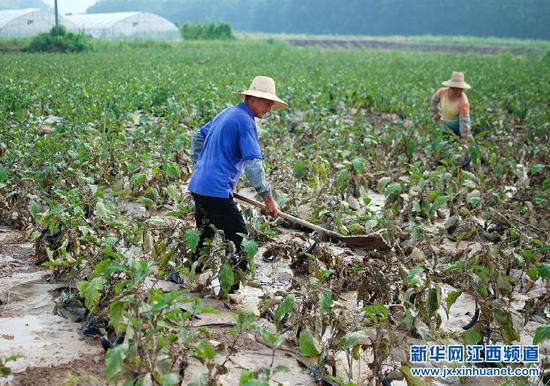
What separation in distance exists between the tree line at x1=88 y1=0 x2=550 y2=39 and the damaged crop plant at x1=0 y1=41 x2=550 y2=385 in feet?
204

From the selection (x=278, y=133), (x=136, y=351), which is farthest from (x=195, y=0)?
(x=136, y=351)

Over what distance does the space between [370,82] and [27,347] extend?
13.9m

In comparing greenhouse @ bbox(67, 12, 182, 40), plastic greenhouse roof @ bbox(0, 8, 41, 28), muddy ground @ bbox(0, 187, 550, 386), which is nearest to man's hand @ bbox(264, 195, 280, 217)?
muddy ground @ bbox(0, 187, 550, 386)

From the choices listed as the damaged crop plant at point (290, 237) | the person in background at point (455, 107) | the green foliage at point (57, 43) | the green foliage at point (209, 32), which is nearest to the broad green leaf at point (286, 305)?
the damaged crop plant at point (290, 237)

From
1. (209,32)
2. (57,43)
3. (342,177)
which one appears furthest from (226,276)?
(209,32)

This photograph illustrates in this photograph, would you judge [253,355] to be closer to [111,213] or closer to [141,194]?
[111,213]

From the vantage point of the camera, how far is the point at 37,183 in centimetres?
554

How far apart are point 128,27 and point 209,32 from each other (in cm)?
528

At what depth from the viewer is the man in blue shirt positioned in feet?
13.5

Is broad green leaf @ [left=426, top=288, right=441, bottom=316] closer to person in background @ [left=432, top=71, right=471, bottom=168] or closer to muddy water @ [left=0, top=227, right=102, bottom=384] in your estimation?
muddy water @ [left=0, top=227, right=102, bottom=384]

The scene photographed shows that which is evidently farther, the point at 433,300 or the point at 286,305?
the point at 433,300

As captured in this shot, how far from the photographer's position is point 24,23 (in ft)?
120

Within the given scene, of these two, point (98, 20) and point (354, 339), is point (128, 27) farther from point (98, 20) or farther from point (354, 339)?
point (354, 339)

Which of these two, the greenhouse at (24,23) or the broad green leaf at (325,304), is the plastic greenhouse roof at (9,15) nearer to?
the greenhouse at (24,23)
